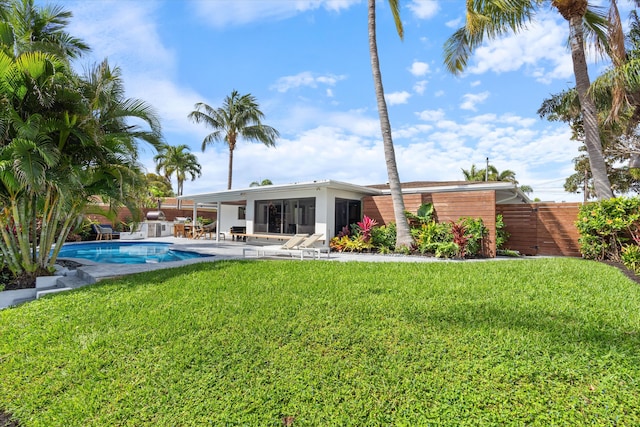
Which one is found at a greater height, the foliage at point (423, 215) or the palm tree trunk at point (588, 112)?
the palm tree trunk at point (588, 112)

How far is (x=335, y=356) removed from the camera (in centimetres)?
346

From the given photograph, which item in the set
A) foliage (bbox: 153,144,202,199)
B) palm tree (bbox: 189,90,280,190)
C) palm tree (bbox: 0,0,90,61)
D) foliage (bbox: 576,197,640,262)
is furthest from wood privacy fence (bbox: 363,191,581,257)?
foliage (bbox: 153,144,202,199)

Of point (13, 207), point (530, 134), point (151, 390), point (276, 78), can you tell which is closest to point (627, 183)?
point (530, 134)

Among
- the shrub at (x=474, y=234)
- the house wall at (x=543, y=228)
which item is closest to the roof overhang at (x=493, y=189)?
the house wall at (x=543, y=228)

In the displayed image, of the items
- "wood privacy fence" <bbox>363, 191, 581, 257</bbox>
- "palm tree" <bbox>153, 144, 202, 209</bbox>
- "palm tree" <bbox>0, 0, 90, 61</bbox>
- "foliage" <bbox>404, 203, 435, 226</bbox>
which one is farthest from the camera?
"palm tree" <bbox>153, 144, 202, 209</bbox>

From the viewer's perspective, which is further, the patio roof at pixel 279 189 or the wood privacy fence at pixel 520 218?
the patio roof at pixel 279 189

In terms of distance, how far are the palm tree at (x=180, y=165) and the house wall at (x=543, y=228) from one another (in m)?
33.4

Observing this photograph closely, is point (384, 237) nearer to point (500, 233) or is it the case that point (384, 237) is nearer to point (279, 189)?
point (500, 233)

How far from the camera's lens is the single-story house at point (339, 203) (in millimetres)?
11812

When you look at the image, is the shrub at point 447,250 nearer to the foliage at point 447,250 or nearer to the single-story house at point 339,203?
the foliage at point 447,250

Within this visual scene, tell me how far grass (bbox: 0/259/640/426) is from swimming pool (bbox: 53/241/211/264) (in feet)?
25.4

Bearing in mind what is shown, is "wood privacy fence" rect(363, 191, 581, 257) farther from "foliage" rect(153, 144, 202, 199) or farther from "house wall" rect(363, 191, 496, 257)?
"foliage" rect(153, 144, 202, 199)

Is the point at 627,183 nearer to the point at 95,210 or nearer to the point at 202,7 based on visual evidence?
the point at 202,7

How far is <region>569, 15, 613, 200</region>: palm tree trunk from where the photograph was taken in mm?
10562
